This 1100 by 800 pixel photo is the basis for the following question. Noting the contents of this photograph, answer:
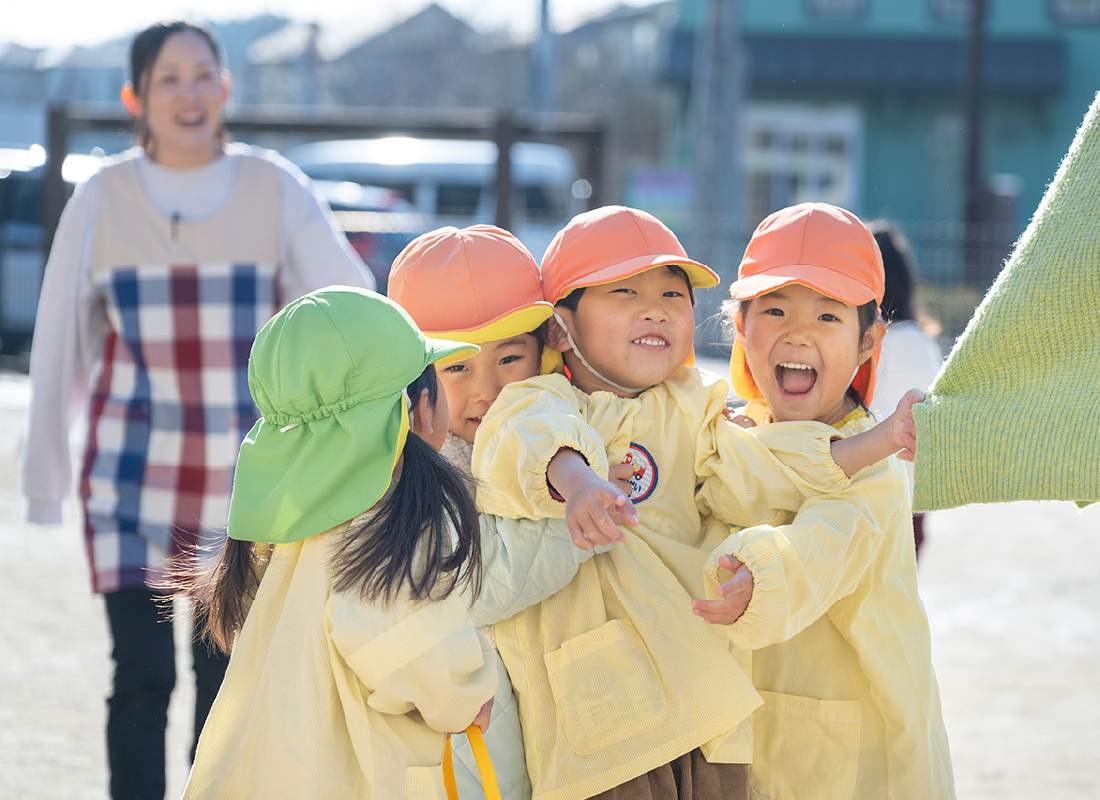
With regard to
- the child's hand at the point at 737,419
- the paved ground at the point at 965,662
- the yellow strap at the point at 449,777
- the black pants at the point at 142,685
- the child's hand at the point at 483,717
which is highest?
the child's hand at the point at 737,419

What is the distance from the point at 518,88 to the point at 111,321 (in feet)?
120

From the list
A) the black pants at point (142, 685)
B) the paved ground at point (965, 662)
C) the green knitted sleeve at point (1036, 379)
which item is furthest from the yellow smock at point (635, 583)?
the paved ground at point (965, 662)

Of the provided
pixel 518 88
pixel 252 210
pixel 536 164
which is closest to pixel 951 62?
pixel 536 164

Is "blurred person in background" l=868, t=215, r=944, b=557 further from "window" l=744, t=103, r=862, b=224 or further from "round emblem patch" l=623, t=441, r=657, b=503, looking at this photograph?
"window" l=744, t=103, r=862, b=224

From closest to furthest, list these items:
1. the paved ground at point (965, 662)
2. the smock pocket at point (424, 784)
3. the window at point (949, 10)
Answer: the smock pocket at point (424, 784)
the paved ground at point (965, 662)
the window at point (949, 10)

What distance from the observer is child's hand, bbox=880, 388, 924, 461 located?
2156 millimetres

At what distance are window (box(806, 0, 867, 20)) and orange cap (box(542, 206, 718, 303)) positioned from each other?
80.9ft

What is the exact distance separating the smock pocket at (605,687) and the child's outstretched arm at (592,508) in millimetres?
324

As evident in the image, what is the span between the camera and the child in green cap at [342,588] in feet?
6.43

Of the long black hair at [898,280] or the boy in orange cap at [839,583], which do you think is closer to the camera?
A: the boy in orange cap at [839,583]

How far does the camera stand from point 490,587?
85.7 inches

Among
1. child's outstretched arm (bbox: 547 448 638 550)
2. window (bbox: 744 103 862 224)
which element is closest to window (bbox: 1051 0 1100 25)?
window (bbox: 744 103 862 224)

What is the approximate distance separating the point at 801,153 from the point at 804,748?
2421cm

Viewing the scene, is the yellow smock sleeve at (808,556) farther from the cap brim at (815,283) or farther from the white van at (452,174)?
the white van at (452,174)
